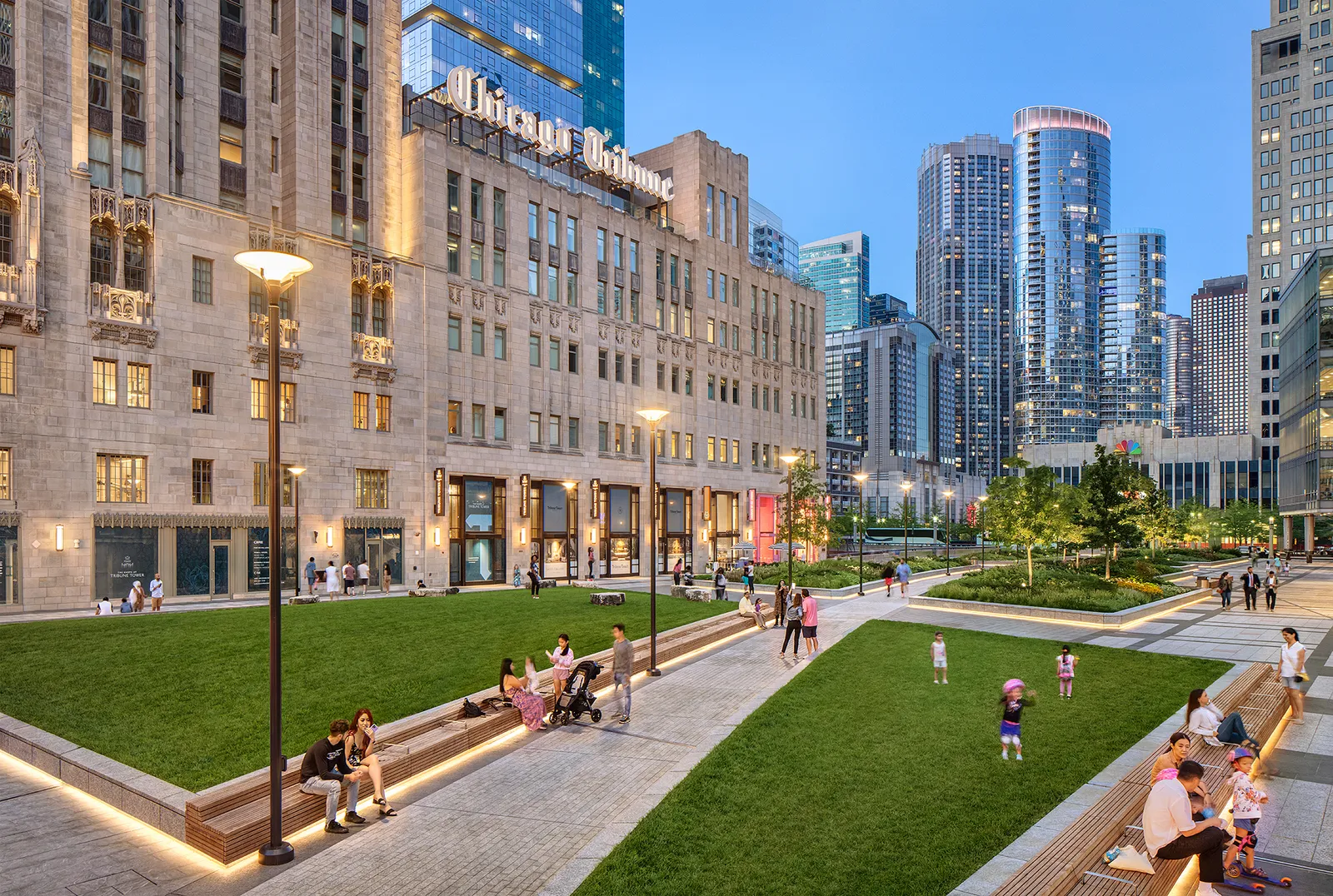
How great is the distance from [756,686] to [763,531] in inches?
2115

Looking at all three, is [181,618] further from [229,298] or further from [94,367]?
[229,298]

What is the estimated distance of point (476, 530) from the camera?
51.9m

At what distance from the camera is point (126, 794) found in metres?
12.6

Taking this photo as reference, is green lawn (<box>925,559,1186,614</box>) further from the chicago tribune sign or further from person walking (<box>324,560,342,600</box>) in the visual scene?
the chicago tribune sign

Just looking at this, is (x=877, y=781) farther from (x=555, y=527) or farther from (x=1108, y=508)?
(x=1108, y=508)

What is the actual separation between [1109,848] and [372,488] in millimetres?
42260

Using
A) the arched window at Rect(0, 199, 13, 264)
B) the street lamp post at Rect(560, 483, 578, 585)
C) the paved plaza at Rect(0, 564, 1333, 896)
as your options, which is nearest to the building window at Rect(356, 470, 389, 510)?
the street lamp post at Rect(560, 483, 578, 585)

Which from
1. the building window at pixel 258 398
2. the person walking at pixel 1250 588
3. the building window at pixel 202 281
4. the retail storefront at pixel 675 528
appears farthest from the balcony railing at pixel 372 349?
the person walking at pixel 1250 588

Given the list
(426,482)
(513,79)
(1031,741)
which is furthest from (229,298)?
(513,79)

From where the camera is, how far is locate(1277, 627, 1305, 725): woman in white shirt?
58.9 ft

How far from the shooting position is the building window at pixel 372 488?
4594 centimetres

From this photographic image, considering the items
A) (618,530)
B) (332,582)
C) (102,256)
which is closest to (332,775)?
(332,582)

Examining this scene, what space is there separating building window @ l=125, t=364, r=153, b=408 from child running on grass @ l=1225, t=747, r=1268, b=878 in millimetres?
41326

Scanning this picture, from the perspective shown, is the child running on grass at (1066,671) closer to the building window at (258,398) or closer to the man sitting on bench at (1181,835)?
the man sitting on bench at (1181,835)
